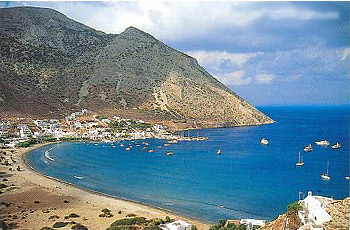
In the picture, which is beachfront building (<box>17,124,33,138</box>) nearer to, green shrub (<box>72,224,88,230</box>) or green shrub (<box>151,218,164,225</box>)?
green shrub (<box>72,224,88,230</box>)

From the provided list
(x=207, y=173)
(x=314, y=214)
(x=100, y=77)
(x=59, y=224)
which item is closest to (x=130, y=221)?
(x=59, y=224)

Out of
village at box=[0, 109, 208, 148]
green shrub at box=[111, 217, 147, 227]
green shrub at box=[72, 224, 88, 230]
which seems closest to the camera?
green shrub at box=[72, 224, 88, 230]

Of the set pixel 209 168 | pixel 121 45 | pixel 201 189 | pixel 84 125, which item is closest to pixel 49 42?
pixel 121 45

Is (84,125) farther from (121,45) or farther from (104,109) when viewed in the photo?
(121,45)

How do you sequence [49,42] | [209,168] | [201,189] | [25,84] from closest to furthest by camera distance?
[201,189] < [209,168] < [25,84] < [49,42]

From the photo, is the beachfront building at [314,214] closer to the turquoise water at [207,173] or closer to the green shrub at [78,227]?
the turquoise water at [207,173]

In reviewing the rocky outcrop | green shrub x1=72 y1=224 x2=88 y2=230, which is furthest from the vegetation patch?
the rocky outcrop
